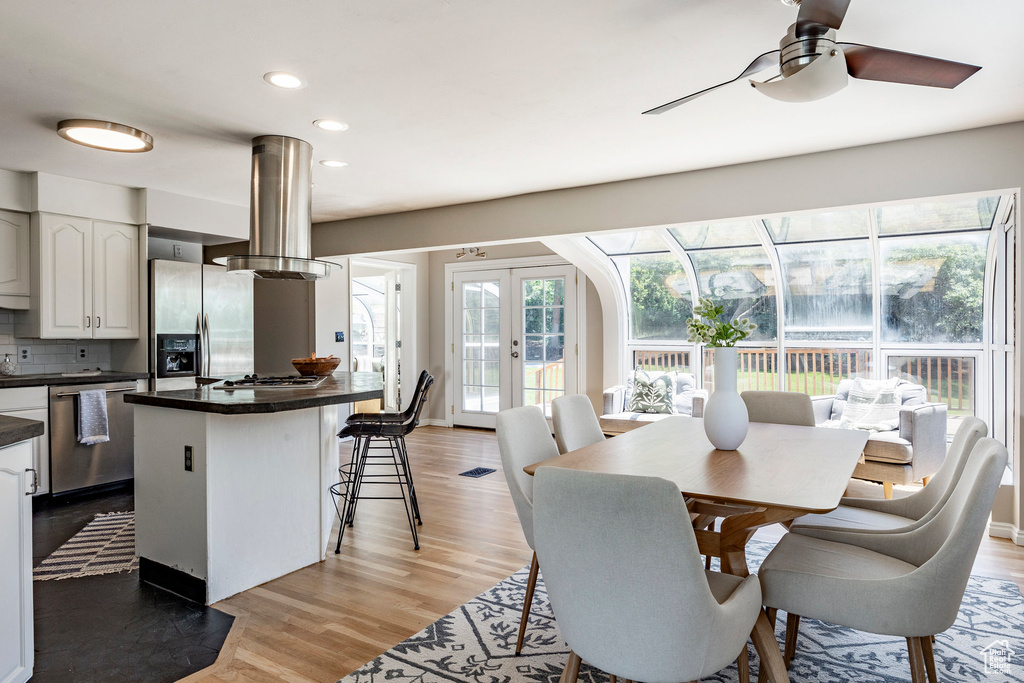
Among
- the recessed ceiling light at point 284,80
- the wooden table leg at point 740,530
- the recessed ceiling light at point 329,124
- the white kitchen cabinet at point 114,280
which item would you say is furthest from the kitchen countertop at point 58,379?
the wooden table leg at point 740,530

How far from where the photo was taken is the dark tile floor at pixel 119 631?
2203mm

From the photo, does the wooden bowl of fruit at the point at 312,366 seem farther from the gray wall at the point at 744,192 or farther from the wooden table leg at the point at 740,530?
the wooden table leg at the point at 740,530

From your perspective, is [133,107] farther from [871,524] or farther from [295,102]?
[871,524]

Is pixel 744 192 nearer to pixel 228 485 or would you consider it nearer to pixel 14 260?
pixel 228 485

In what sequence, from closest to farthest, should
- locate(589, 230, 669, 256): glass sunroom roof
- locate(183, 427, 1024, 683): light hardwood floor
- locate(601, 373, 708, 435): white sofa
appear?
1. locate(183, 427, 1024, 683): light hardwood floor
2. locate(601, 373, 708, 435): white sofa
3. locate(589, 230, 669, 256): glass sunroom roof

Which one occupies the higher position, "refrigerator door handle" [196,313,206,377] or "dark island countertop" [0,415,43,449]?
"refrigerator door handle" [196,313,206,377]

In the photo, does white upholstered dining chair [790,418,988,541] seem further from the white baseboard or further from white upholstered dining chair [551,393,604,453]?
the white baseboard

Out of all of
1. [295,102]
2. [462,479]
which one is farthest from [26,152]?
[462,479]

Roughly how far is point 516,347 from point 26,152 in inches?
185

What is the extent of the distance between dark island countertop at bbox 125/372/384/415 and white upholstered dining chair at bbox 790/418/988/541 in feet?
6.71

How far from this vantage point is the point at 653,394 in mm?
5988

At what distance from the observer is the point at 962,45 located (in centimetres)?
244

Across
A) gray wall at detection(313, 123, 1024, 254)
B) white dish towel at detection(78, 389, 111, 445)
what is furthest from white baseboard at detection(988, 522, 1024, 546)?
white dish towel at detection(78, 389, 111, 445)

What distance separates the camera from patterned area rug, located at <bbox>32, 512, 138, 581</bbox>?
3.12m
